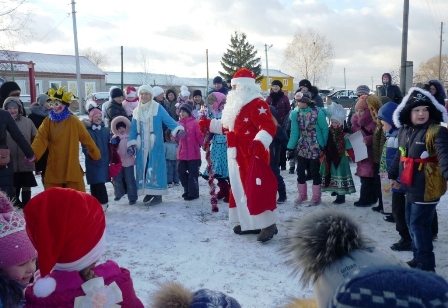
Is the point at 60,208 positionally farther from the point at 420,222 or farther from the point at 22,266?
the point at 420,222

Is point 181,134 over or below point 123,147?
over

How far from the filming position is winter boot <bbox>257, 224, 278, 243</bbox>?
194 inches

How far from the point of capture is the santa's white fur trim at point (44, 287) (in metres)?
1.66

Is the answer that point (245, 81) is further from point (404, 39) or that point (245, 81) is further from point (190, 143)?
point (404, 39)

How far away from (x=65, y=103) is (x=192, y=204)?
2.43 m

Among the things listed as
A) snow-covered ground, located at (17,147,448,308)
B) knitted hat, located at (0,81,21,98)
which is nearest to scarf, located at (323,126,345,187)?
snow-covered ground, located at (17,147,448,308)

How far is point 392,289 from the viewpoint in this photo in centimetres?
81

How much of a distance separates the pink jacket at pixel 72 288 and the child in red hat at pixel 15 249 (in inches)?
4.6

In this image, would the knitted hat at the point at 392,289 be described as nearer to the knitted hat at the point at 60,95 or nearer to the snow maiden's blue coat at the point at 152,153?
the knitted hat at the point at 60,95

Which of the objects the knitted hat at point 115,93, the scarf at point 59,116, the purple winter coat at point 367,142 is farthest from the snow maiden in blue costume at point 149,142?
the purple winter coat at point 367,142

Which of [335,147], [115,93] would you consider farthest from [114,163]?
[335,147]

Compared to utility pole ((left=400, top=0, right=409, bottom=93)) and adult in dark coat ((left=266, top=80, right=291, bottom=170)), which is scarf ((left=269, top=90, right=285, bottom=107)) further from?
utility pole ((left=400, top=0, right=409, bottom=93))

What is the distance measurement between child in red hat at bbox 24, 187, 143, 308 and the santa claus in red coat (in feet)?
9.83

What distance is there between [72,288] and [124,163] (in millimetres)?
4983
